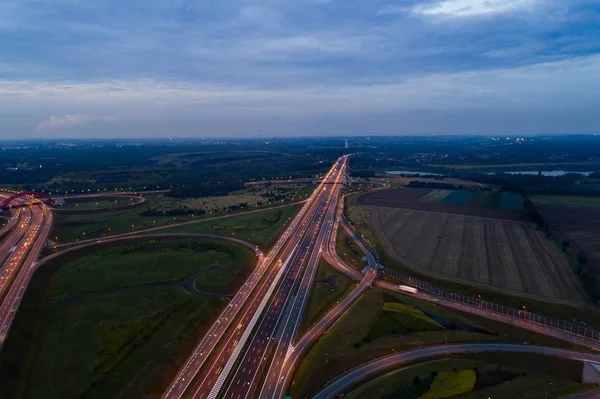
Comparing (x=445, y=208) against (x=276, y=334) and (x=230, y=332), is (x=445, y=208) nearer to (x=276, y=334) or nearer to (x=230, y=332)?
(x=276, y=334)

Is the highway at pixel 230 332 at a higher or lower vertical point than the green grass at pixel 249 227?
lower

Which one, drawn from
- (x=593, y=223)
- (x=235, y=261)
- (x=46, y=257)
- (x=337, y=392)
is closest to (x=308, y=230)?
(x=235, y=261)

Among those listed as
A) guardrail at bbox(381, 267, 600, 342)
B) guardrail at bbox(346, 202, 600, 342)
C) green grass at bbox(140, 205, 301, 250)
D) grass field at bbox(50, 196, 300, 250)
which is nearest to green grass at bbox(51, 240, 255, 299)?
green grass at bbox(140, 205, 301, 250)

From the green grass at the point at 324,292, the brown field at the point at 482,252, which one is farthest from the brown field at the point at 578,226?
the green grass at the point at 324,292

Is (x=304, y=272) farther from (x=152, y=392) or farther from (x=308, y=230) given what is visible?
(x=152, y=392)

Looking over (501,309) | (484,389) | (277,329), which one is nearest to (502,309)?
(501,309)

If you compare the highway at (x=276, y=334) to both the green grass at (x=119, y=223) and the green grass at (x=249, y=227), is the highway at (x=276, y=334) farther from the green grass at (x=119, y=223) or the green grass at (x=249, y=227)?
the green grass at (x=119, y=223)
